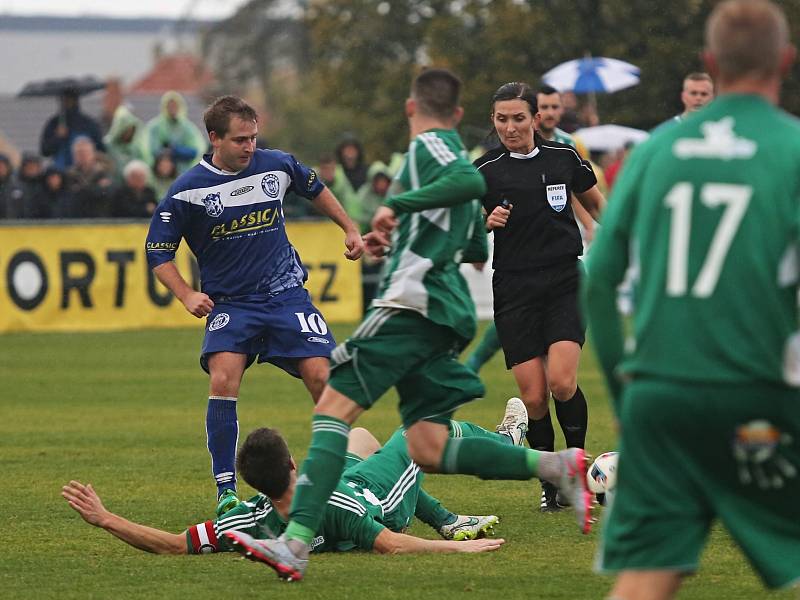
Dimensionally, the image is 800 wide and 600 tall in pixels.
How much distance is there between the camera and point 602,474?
837cm

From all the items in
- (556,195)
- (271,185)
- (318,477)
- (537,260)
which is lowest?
(318,477)

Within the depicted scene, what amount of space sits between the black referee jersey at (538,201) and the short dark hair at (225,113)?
135 centimetres

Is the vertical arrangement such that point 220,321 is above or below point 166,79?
below

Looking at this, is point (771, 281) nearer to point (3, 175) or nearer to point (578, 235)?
point (578, 235)

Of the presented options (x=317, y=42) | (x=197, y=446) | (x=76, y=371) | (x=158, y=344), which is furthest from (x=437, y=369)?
(x=317, y=42)

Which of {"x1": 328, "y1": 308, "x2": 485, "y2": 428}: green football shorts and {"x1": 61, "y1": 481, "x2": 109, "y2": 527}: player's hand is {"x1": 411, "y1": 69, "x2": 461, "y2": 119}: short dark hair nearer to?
{"x1": 328, "y1": 308, "x2": 485, "y2": 428}: green football shorts

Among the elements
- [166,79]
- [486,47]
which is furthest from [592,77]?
[166,79]

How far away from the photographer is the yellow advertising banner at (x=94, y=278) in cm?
2022

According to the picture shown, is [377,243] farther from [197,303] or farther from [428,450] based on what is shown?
[197,303]

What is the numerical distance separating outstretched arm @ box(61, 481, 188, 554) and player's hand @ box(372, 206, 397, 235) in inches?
77.4

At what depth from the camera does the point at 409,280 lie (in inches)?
261

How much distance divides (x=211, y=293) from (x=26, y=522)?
5.08ft

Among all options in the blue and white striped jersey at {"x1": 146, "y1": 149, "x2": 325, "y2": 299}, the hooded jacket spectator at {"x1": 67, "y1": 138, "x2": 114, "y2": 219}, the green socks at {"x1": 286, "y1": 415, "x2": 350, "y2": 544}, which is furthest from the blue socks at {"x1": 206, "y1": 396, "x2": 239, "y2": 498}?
the hooded jacket spectator at {"x1": 67, "y1": 138, "x2": 114, "y2": 219}

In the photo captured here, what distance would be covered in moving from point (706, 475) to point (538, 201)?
469 cm
